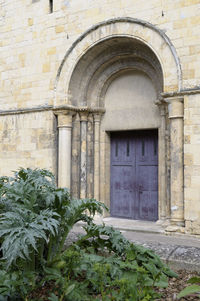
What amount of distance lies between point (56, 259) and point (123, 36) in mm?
4872

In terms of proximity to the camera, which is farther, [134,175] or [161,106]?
[134,175]

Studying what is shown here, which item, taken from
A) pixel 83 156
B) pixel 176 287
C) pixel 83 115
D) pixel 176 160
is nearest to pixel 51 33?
pixel 83 115

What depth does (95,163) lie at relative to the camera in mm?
7395

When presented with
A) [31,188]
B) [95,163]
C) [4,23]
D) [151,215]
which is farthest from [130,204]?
[4,23]

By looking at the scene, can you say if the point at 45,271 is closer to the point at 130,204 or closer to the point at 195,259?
the point at 195,259

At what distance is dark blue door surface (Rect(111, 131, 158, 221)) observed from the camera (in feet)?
23.1

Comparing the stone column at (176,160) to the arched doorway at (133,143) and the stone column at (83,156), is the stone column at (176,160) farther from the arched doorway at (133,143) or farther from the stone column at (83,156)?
the stone column at (83,156)

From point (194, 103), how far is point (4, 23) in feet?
18.3

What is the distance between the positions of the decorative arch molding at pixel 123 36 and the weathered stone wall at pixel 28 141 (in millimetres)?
653

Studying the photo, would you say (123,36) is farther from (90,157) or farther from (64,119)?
(90,157)

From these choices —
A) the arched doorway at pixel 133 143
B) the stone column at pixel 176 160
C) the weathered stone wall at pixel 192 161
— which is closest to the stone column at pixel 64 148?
the arched doorway at pixel 133 143

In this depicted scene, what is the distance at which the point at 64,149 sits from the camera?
7039 mm

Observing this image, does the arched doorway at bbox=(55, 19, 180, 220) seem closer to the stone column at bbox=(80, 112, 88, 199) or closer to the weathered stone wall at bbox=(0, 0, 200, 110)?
the stone column at bbox=(80, 112, 88, 199)

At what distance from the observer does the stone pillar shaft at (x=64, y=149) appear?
704 centimetres
